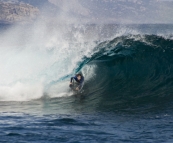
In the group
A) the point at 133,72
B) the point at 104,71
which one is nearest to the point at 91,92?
the point at 104,71

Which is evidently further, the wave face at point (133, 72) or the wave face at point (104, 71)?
the wave face at point (104, 71)

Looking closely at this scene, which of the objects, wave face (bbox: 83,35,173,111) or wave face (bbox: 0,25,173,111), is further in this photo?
wave face (bbox: 0,25,173,111)

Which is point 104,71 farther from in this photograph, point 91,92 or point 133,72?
point 91,92

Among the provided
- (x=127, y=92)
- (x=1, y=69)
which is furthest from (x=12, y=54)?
(x=127, y=92)

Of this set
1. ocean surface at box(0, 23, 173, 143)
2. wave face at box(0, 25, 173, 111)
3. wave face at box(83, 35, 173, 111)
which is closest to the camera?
ocean surface at box(0, 23, 173, 143)

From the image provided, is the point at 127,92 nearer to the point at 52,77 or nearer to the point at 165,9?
the point at 52,77

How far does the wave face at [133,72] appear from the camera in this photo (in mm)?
16844

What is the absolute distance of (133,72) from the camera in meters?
21.2

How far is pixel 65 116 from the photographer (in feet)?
45.9

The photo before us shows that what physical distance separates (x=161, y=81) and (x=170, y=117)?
649 centimetres

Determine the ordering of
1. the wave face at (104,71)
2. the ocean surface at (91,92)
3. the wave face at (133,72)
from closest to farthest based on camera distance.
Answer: the ocean surface at (91,92)
the wave face at (133,72)
the wave face at (104,71)

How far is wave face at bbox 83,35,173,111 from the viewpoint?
16844 mm

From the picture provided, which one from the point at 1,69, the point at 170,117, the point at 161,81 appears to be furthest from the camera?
the point at 1,69

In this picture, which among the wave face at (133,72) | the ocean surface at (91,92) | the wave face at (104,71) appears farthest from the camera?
the wave face at (104,71)
